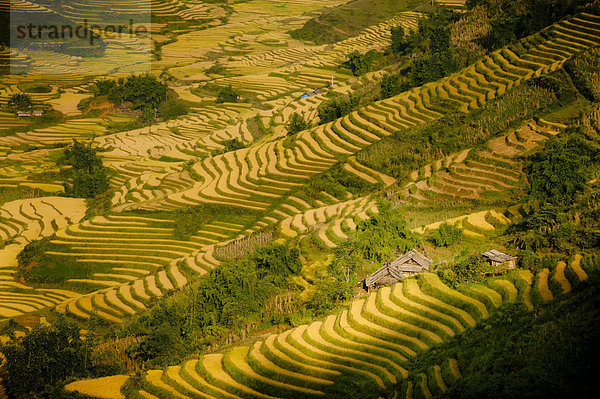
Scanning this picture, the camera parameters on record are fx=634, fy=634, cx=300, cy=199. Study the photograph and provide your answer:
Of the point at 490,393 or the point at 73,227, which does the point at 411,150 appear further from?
the point at 490,393

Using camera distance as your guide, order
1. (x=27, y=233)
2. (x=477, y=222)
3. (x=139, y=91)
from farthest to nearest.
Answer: (x=139, y=91) → (x=27, y=233) → (x=477, y=222)

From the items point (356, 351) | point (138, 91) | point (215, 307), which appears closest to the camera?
point (356, 351)

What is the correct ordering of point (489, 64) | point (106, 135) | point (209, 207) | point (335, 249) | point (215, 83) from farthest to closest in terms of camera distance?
point (215, 83), point (106, 135), point (489, 64), point (209, 207), point (335, 249)

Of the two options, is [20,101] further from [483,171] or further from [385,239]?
[385,239]

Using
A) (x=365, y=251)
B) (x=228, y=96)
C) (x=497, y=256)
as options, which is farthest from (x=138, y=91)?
(x=497, y=256)

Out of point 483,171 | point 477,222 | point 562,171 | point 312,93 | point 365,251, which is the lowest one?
point 312,93

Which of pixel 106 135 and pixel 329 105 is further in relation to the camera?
pixel 106 135

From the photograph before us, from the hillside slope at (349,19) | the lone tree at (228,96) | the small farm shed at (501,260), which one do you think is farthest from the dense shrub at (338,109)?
the hillside slope at (349,19)

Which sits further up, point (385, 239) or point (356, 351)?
point (385, 239)

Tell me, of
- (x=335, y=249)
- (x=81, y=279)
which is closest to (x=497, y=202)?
(x=335, y=249)
